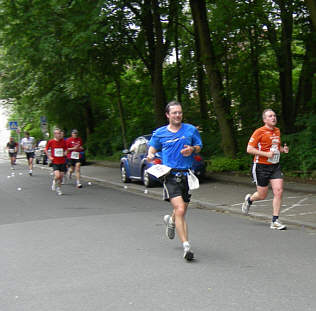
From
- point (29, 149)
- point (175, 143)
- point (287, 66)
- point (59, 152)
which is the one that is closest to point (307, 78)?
point (287, 66)

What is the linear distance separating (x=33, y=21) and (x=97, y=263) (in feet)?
43.8

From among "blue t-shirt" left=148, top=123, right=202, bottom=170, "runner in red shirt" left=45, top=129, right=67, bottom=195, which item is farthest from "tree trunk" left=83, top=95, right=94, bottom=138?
"blue t-shirt" left=148, top=123, right=202, bottom=170

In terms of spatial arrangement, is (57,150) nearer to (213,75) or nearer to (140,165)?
(140,165)

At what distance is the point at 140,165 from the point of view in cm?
1622

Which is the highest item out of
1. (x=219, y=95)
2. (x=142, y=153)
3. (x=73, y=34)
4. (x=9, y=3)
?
(x=9, y=3)

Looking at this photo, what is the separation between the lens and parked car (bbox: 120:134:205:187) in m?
15.6

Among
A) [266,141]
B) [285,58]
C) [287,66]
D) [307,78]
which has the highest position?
[285,58]

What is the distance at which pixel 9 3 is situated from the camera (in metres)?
17.8

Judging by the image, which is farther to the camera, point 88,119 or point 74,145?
point 88,119

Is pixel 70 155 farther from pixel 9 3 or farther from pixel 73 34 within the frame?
pixel 9 3

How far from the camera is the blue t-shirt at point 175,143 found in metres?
6.46

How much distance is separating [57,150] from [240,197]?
5.69 meters

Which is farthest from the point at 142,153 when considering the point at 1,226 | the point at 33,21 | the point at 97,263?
the point at 97,263

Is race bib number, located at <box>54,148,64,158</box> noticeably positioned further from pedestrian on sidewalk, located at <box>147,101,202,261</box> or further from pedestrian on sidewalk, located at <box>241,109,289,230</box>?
pedestrian on sidewalk, located at <box>147,101,202,261</box>
